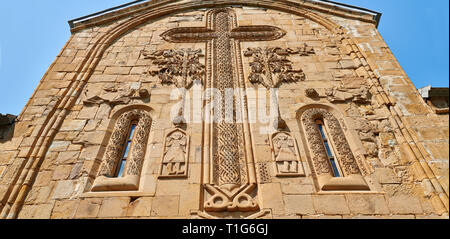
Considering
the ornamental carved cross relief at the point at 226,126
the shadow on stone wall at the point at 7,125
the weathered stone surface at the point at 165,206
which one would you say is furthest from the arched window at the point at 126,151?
the shadow on stone wall at the point at 7,125

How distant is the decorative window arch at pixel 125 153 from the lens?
12.9 feet

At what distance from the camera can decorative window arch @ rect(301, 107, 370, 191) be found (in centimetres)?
388

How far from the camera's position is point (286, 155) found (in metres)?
4.23

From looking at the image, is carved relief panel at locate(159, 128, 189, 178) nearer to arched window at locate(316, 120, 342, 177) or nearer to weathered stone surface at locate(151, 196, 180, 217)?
weathered stone surface at locate(151, 196, 180, 217)

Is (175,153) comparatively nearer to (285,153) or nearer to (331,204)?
(285,153)

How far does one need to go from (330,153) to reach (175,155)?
106 inches

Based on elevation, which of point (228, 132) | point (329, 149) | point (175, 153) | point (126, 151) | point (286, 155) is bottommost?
point (286, 155)

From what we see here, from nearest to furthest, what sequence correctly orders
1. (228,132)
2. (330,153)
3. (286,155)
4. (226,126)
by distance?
(286,155) → (330,153) → (228,132) → (226,126)

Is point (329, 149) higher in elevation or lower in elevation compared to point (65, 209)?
higher

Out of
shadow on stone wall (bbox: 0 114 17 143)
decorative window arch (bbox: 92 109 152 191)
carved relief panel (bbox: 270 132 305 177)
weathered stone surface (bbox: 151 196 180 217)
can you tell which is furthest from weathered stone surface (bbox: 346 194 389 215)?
shadow on stone wall (bbox: 0 114 17 143)

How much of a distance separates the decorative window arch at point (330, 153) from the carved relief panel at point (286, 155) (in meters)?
0.30

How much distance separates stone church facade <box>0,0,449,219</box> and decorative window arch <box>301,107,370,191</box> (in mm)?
20

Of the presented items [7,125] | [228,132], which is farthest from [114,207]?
[7,125]

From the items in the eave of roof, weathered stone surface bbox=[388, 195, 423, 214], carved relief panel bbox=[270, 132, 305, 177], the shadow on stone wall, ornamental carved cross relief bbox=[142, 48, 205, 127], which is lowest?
weathered stone surface bbox=[388, 195, 423, 214]
